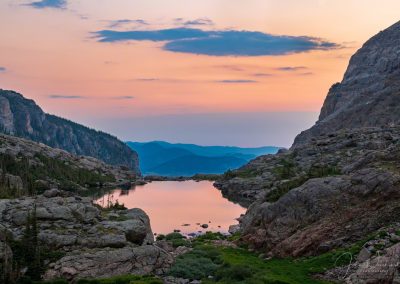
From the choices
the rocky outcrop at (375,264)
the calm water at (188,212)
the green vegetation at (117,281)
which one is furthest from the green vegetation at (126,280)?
the calm water at (188,212)

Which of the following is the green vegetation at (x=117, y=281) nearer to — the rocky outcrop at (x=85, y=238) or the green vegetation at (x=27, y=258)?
the green vegetation at (x=27, y=258)

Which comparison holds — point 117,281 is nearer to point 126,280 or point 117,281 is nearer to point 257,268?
point 126,280

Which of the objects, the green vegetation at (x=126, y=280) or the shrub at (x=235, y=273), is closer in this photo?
the green vegetation at (x=126, y=280)

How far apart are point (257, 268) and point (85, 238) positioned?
1638 centimetres

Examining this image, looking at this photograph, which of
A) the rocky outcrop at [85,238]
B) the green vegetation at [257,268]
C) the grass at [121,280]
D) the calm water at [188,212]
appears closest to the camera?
the grass at [121,280]

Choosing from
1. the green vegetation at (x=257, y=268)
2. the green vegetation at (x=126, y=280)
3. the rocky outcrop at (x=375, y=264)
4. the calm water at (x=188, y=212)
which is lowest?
the calm water at (x=188, y=212)

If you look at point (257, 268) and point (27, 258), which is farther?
point (257, 268)

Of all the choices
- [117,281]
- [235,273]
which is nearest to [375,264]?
[235,273]

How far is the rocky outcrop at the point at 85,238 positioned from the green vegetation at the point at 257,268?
2734 millimetres

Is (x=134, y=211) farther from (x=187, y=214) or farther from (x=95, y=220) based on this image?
(x=187, y=214)

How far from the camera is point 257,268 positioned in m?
42.1

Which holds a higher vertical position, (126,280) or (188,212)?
(126,280)

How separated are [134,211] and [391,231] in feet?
96.9

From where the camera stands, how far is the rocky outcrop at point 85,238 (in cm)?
3869
